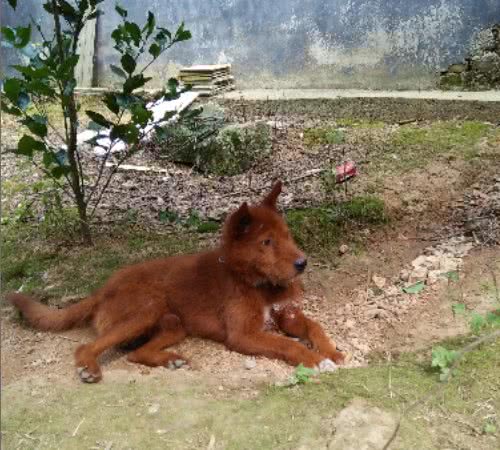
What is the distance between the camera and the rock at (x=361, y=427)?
321 cm

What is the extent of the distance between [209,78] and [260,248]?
7119mm

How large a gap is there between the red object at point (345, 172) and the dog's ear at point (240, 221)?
246cm

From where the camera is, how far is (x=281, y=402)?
3625mm

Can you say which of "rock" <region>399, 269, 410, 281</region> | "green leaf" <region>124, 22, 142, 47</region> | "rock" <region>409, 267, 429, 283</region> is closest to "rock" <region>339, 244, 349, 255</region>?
"rock" <region>399, 269, 410, 281</region>

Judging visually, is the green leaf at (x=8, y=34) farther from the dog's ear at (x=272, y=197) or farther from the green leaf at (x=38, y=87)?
the dog's ear at (x=272, y=197)

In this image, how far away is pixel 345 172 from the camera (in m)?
6.74

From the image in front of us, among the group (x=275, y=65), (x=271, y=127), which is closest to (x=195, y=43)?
(x=275, y=65)

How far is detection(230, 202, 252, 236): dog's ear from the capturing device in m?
4.38

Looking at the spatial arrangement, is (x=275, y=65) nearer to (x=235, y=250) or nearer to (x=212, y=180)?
(x=212, y=180)

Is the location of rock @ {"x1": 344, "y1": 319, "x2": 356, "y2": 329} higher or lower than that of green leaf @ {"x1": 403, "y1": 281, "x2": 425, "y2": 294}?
lower

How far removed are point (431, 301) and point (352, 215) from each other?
1420 millimetres

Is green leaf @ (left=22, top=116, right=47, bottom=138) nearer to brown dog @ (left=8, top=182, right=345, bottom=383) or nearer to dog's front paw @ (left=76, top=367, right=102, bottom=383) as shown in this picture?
brown dog @ (left=8, top=182, right=345, bottom=383)

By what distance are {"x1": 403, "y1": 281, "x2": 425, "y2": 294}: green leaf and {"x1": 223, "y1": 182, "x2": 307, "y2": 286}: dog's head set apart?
0.98 metres

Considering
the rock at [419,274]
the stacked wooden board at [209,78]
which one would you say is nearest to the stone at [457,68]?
the stacked wooden board at [209,78]
